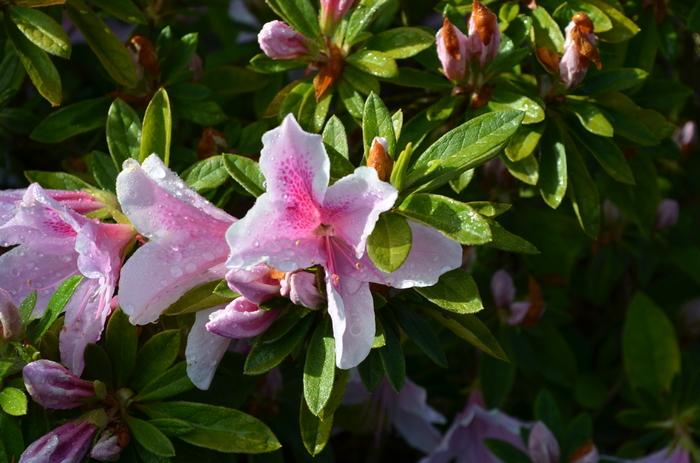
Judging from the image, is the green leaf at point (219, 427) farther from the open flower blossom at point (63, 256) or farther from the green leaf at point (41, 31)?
the green leaf at point (41, 31)

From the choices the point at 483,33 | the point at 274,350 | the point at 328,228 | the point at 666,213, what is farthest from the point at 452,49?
the point at 666,213

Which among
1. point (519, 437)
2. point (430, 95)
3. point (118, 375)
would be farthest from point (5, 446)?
point (519, 437)

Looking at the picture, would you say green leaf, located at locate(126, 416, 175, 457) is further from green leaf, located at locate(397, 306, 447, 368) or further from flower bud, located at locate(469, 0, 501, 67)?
flower bud, located at locate(469, 0, 501, 67)

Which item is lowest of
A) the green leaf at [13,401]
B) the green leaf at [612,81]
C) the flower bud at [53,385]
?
the green leaf at [13,401]

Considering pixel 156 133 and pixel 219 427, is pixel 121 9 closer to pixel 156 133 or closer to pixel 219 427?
pixel 156 133

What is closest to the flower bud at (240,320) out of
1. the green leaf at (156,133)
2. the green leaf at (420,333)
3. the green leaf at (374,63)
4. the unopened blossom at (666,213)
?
the green leaf at (420,333)

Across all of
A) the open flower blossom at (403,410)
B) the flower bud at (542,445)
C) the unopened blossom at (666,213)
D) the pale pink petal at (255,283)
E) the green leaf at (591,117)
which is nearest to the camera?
the pale pink petal at (255,283)

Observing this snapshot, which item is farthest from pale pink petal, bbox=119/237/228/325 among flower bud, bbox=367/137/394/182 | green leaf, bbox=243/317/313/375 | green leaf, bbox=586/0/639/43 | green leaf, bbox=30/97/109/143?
green leaf, bbox=586/0/639/43
